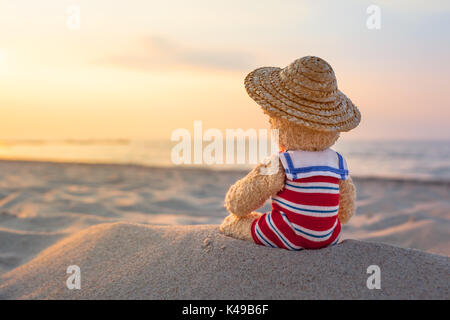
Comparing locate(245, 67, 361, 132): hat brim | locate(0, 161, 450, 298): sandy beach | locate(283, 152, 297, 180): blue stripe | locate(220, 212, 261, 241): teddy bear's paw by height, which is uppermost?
locate(245, 67, 361, 132): hat brim

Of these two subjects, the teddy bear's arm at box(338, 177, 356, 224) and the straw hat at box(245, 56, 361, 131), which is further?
the teddy bear's arm at box(338, 177, 356, 224)

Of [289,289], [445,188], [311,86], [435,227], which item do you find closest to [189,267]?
[289,289]

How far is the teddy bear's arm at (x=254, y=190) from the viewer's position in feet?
7.18

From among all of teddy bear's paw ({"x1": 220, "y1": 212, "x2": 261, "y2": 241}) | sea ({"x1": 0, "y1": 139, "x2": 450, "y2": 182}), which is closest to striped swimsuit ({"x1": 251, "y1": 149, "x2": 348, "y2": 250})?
teddy bear's paw ({"x1": 220, "y1": 212, "x2": 261, "y2": 241})

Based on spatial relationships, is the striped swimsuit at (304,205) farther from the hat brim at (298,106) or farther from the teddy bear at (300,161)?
the hat brim at (298,106)

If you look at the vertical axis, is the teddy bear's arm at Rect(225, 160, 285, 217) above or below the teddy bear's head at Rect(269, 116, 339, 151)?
below

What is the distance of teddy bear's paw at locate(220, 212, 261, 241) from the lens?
2363 millimetres

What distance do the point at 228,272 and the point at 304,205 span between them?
603 millimetres

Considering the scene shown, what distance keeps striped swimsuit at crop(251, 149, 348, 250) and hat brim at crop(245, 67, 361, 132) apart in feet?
0.69

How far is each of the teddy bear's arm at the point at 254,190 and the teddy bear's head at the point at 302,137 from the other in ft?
0.55

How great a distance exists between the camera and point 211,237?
2439 mm

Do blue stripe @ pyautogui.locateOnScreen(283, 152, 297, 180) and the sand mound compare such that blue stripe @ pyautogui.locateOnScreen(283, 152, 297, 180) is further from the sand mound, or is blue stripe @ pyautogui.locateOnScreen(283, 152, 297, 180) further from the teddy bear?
the sand mound

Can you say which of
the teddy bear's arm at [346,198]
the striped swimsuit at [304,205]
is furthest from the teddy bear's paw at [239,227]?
the teddy bear's arm at [346,198]

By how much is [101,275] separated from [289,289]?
1.21m
